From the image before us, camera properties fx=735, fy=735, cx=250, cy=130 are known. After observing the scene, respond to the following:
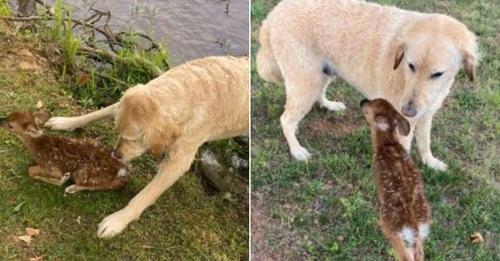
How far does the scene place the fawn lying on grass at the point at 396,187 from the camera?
190 cm

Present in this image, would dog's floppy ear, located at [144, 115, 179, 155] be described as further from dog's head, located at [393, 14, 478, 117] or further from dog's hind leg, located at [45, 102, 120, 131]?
dog's head, located at [393, 14, 478, 117]

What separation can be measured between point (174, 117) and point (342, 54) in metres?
0.60

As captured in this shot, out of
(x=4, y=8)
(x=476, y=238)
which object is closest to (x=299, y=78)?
(x=476, y=238)

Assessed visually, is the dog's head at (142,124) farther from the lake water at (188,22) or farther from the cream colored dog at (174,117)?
the lake water at (188,22)

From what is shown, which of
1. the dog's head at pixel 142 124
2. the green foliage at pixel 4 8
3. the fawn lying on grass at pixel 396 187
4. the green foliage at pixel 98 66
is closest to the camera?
the fawn lying on grass at pixel 396 187

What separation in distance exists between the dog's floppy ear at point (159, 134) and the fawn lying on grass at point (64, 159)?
6.4 inches

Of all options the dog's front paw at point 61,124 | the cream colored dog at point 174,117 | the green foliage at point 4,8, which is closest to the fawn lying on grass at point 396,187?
the cream colored dog at point 174,117

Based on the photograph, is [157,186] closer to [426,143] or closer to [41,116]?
[41,116]

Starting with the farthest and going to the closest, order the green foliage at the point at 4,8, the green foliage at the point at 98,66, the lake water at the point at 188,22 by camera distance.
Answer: the green foliage at the point at 4,8, the lake water at the point at 188,22, the green foliage at the point at 98,66

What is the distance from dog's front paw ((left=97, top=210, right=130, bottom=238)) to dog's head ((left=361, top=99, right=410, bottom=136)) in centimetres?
82

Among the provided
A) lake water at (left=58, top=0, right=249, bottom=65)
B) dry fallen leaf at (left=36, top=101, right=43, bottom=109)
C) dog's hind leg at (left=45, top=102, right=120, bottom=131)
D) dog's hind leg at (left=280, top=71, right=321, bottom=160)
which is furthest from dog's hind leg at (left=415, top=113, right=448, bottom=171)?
dry fallen leaf at (left=36, top=101, right=43, bottom=109)

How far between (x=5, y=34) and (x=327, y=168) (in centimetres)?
148

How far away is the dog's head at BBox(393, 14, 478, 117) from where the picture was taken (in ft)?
6.93

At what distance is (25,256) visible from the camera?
7.06 feet
